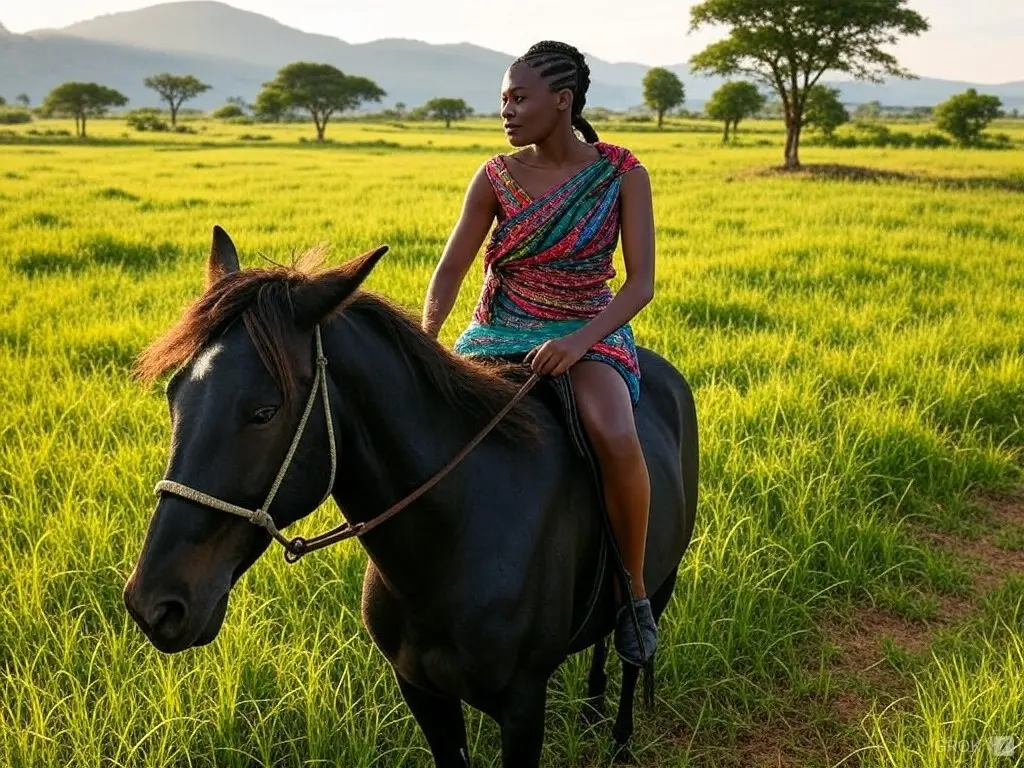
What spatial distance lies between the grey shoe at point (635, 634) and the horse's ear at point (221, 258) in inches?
57.8

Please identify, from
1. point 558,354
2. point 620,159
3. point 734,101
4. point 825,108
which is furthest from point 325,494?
point 734,101

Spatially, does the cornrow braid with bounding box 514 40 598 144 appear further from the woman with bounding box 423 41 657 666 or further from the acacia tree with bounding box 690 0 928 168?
the acacia tree with bounding box 690 0 928 168

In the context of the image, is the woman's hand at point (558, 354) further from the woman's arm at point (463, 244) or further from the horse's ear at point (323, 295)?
the horse's ear at point (323, 295)

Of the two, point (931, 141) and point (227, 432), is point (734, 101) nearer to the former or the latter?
point (931, 141)

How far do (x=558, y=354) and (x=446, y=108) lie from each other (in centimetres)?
9504

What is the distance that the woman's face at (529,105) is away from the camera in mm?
2039

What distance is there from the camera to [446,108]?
297 ft

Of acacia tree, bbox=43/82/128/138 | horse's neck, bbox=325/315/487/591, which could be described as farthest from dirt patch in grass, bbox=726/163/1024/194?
acacia tree, bbox=43/82/128/138

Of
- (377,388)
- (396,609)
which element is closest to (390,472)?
(377,388)

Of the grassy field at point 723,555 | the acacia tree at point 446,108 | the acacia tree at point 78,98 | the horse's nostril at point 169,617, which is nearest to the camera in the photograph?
the horse's nostril at point 169,617

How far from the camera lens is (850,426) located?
470 cm

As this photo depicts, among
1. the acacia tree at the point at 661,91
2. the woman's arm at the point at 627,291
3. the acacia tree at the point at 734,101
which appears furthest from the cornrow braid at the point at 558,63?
the acacia tree at the point at 661,91

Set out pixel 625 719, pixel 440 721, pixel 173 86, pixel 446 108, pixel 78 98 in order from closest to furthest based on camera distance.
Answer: pixel 440 721 → pixel 625 719 → pixel 78 98 → pixel 173 86 → pixel 446 108

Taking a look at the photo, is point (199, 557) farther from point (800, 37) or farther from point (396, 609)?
point (800, 37)
